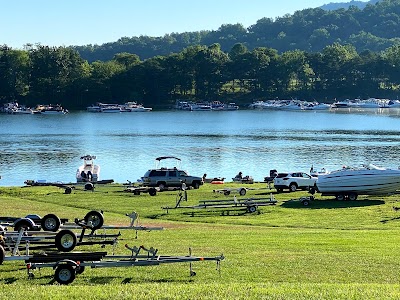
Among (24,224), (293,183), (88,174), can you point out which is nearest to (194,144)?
(88,174)

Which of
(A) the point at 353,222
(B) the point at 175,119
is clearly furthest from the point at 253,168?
(B) the point at 175,119

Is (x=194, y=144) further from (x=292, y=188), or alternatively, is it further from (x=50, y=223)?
(x=50, y=223)

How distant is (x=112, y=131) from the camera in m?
147

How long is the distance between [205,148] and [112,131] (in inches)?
1685

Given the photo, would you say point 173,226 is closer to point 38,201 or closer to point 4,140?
point 38,201

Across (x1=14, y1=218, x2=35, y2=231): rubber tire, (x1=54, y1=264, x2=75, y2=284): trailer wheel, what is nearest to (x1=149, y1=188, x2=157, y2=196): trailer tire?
(x1=14, y1=218, x2=35, y2=231): rubber tire

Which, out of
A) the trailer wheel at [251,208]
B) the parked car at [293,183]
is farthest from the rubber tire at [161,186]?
the trailer wheel at [251,208]

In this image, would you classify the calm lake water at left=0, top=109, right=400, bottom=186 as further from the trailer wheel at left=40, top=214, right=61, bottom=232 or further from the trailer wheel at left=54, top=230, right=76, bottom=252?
the trailer wheel at left=54, top=230, right=76, bottom=252

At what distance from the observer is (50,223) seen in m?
24.2

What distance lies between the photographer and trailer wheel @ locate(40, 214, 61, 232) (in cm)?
2411

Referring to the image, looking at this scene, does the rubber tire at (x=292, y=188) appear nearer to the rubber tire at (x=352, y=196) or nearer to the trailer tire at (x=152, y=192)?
the rubber tire at (x=352, y=196)

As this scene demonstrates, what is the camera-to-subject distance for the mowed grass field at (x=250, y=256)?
58.3ft

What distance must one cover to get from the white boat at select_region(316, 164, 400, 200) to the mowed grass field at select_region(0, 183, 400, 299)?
2088mm

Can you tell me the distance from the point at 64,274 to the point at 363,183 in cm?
2819
